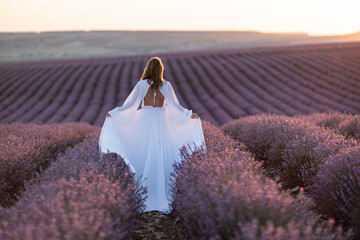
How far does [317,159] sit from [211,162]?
158 centimetres

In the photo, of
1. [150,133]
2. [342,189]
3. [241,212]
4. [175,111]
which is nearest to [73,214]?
[241,212]

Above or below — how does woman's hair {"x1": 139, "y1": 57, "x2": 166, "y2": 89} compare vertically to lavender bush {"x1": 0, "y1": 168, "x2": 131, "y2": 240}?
above

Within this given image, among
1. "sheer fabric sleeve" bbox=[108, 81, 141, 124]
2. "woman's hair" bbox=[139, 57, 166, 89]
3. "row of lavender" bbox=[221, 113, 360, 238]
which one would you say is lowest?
"row of lavender" bbox=[221, 113, 360, 238]

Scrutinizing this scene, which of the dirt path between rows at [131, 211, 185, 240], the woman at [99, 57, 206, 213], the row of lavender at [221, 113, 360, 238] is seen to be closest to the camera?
the row of lavender at [221, 113, 360, 238]

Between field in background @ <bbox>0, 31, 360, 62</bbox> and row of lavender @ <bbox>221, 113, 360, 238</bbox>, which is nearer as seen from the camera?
row of lavender @ <bbox>221, 113, 360, 238</bbox>

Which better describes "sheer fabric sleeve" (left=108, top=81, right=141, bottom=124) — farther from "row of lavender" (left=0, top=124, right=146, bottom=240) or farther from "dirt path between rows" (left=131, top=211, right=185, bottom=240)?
"row of lavender" (left=0, top=124, right=146, bottom=240)

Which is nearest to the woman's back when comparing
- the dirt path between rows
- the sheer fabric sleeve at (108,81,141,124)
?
the sheer fabric sleeve at (108,81,141,124)

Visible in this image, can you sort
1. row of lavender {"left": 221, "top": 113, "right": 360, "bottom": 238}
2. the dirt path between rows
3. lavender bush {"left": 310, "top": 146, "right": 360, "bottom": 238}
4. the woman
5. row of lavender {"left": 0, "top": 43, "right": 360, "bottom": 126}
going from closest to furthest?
lavender bush {"left": 310, "top": 146, "right": 360, "bottom": 238} < row of lavender {"left": 221, "top": 113, "right": 360, "bottom": 238} < the dirt path between rows < the woman < row of lavender {"left": 0, "top": 43, "right": 360, "bottom": 126}

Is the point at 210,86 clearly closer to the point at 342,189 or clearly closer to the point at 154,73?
the point at 154,73

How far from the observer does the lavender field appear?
6.44 ft

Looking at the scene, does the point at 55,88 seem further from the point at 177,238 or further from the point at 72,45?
the point at 72,45

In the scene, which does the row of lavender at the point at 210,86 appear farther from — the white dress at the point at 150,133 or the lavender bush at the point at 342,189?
the lavender bush at the point at 342,189

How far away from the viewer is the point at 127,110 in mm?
4258

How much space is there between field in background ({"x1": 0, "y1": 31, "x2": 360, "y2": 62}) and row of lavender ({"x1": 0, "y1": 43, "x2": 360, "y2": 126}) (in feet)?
131
